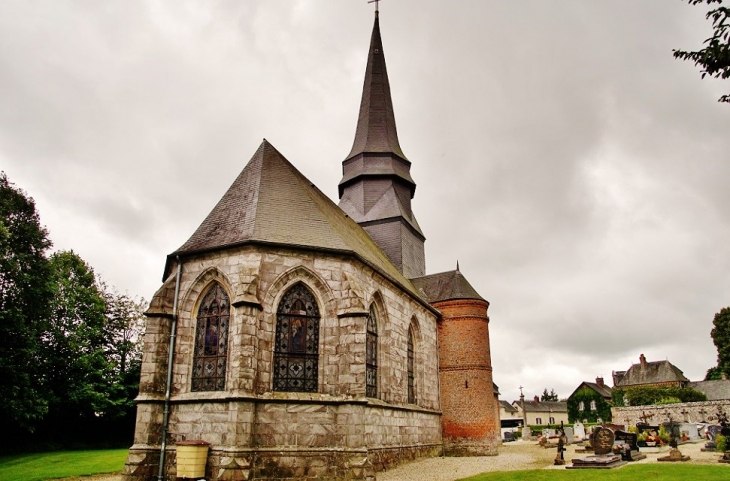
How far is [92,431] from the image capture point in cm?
2733

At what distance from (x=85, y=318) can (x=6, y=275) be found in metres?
7.62

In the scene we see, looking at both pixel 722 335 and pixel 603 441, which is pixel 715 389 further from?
pixel 603 441

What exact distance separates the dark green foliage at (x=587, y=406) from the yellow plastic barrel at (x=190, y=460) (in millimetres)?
49823

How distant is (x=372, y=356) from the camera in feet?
51.7

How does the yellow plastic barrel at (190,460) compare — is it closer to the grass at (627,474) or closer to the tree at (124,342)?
the grass at (627,474)

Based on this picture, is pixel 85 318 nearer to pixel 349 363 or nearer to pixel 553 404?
pixel 349 363

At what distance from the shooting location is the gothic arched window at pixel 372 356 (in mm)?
15250

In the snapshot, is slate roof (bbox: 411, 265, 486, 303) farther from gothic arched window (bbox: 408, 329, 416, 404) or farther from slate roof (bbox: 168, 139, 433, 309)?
slate roof (bbox: 168, 139, 433, 309)

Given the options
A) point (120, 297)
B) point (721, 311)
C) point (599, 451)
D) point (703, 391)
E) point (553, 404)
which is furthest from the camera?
point (553, 404)

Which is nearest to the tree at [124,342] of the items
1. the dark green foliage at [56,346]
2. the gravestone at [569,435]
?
the dark green foliage at [56,346]

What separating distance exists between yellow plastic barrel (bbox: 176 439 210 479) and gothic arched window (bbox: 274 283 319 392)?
2.22 metres

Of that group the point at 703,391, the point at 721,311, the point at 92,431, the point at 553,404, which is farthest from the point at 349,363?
the point at 553,404

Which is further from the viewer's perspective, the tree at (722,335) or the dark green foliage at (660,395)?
the dark green foliage at (660,395)

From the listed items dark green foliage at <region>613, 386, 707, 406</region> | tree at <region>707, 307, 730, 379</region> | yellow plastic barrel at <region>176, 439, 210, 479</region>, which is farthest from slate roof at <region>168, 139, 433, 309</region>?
dark green foliage at <region>613, 386, 707, 406</region>
